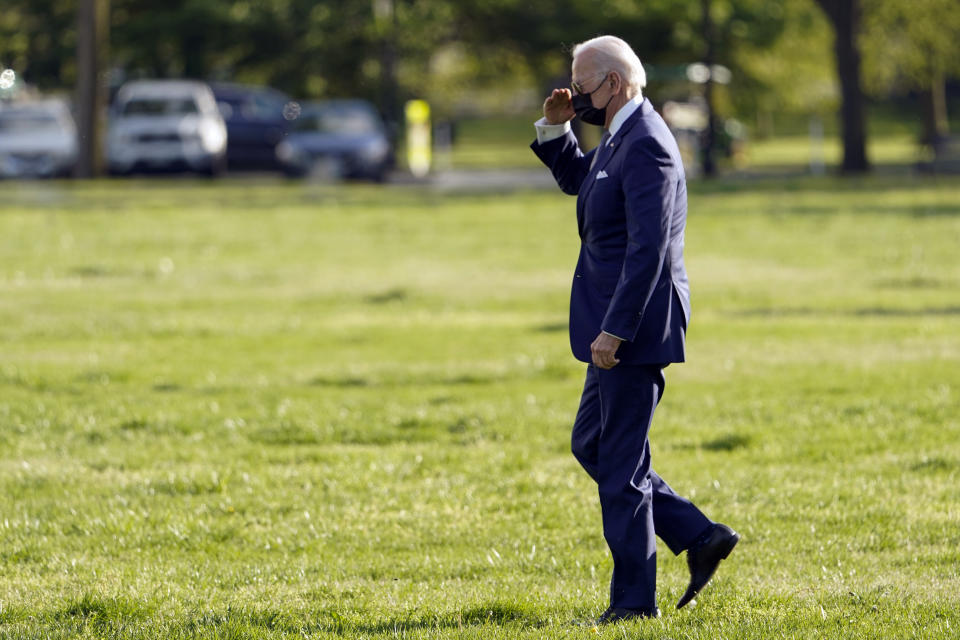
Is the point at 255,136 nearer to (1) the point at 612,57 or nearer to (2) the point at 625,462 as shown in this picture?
(1) the point at 612,57

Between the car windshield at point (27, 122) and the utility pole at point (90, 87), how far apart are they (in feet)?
2.48

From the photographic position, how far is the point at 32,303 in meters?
14.8

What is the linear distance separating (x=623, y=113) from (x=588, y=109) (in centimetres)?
14

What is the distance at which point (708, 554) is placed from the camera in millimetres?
5215

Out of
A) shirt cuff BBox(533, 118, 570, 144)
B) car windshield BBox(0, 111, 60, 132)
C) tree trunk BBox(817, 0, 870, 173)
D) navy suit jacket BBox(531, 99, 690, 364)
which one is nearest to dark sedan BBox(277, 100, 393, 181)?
car windshield BBox(0, 111, 60, 132)

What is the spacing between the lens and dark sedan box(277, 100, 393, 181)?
109 feet

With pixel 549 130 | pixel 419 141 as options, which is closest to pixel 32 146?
pixel 419 141

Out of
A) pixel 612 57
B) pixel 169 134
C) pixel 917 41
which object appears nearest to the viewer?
pixel 612 57

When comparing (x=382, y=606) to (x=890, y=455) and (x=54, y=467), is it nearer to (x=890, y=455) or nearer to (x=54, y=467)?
(x=54, y=467)

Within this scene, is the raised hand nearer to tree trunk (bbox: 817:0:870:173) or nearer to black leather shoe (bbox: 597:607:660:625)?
black leather shoe (bbox: 597:607:660:625)

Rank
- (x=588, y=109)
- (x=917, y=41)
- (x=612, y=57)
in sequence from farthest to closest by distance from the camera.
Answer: (x=917, y=41) → (x=588, y=109) → (x=612, y=57)

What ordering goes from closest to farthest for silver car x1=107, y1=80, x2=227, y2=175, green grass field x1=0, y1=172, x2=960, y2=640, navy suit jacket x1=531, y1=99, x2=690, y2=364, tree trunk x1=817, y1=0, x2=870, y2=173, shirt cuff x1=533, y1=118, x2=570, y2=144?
navy suit jacket x1=531, y1=99, x2=690, y2=364 → shirt cuff x1=533, y1=118, x2=570, y2=144 → green grass field x1=0, y1=172, x2=960, y2=640 → tree trunk x1=817, y1=0, x2=870, y2=173 → silver car x1=107, y1=80, x2=227, y2=175

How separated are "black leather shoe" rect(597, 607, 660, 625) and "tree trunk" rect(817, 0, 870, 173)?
97.4ft

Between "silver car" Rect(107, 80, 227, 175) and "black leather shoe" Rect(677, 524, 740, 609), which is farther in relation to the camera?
"silver car" Rect(107, 80, 227, 175)
